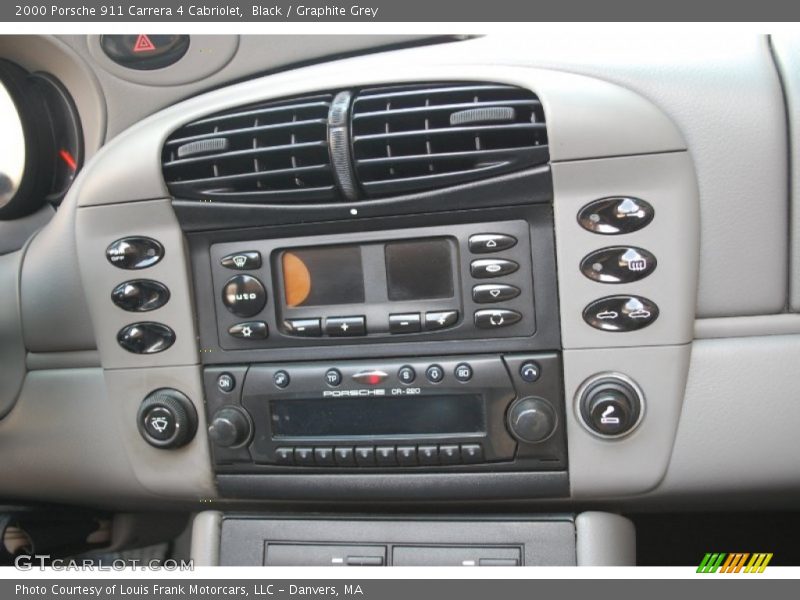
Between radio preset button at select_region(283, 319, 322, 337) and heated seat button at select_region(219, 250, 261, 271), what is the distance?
13cm

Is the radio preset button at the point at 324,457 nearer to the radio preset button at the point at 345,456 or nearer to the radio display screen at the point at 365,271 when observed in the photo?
the radio preset button at the point at 345,456

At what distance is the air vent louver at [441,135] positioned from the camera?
4.49 ft

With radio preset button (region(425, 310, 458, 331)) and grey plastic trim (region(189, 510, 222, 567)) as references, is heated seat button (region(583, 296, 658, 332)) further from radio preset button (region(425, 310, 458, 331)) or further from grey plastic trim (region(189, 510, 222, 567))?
grey plastic trim (region(189, 510, 222, 567))

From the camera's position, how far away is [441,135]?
4.55ft

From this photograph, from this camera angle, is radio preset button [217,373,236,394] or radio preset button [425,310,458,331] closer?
radio preset button [425,310,458,331]

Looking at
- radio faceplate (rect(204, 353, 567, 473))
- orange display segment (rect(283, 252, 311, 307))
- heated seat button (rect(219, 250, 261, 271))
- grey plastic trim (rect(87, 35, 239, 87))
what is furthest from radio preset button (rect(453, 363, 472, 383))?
grey plastic trim (rect(87, 35, 239, 87))

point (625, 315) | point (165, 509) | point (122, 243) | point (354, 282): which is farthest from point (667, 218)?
point (165, 509)

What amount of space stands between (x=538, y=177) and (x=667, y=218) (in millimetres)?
228

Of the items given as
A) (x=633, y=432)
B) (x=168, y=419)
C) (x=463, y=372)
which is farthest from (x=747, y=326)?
(x=168, y=419)

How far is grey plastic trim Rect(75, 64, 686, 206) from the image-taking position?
4.40 feet

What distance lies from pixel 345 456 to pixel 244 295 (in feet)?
1.20

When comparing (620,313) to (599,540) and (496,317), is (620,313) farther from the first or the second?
(599,540)

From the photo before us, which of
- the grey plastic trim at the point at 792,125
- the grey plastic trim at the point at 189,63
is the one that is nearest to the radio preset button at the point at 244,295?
the grey plastic trim at the point at 189,63

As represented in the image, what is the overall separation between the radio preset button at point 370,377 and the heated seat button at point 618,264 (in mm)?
415
